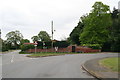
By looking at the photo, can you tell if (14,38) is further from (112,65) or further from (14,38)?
(112,65)

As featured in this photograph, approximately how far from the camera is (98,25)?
141ft

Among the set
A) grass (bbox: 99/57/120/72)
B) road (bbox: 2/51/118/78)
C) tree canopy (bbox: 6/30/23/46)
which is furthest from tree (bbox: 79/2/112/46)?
tree canopy (bbox: 6/30/23/46)

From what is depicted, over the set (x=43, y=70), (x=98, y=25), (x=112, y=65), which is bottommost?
(x=43, y=70)

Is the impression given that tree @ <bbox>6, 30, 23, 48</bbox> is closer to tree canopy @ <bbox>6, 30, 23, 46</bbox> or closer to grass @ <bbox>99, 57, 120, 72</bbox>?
tree canopy @ <bbox>6, 30, 23, 46</bbox>

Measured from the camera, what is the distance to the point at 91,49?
40.0m

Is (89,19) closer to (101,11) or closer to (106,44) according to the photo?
(101,11)

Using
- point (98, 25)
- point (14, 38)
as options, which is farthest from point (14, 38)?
point (98, 25)

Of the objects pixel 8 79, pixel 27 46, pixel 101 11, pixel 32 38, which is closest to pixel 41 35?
pixel 32 38

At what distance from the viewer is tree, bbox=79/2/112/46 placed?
140ft

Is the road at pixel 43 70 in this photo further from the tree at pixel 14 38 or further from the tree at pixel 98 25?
the tree at pixel 14 38

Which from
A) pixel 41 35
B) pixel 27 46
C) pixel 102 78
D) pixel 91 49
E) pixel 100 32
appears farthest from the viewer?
pixel 41 35

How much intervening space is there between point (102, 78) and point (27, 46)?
40.3m

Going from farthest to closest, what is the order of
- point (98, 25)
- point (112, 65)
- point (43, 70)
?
point (98, 25), point (112, 65), point (43, 70)

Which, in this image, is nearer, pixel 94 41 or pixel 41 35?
pixel 94 41
